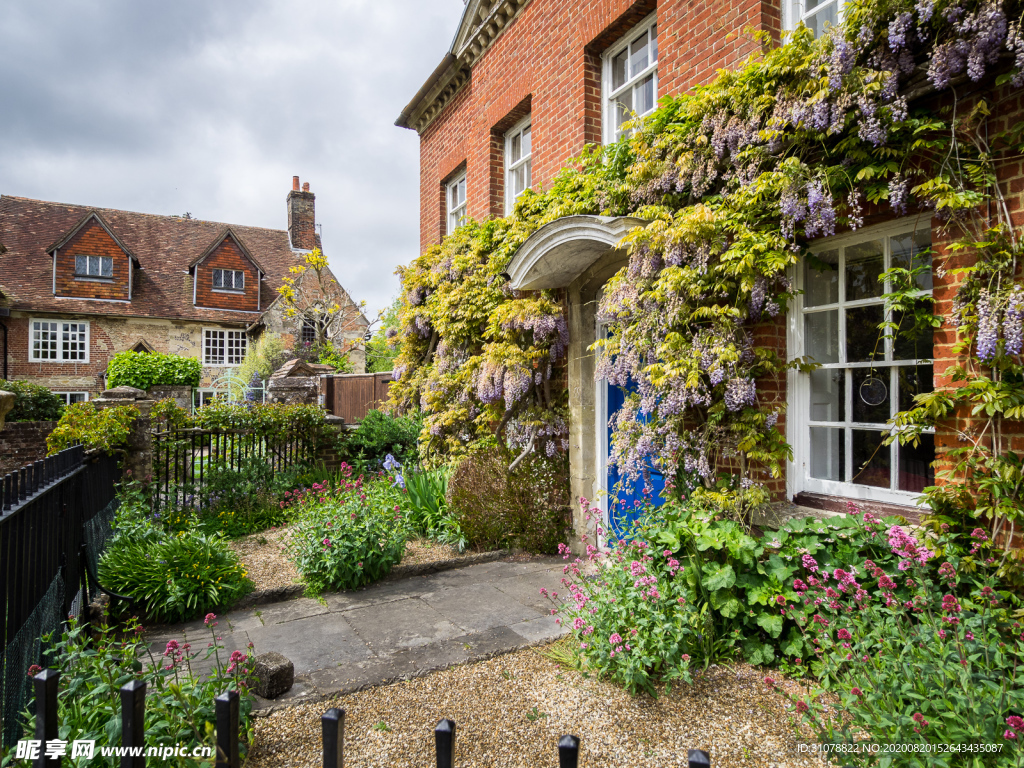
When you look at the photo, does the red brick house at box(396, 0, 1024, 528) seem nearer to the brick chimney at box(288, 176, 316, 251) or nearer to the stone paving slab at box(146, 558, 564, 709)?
the stone paving slab at box(146, 558, 564, 709)

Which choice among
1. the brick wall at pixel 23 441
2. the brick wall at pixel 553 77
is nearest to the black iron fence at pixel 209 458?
the brick wall at pixel 23 441

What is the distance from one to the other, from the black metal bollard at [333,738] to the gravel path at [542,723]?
4.91 feet

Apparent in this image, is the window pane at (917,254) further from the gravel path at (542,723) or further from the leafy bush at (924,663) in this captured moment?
the gravel path at (542,723)

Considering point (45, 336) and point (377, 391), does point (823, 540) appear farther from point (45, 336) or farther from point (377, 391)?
point (45, 336)

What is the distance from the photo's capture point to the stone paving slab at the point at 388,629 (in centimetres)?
364

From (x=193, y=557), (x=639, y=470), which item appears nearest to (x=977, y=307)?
(x=639, y=470)

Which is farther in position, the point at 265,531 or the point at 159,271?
the point at 159,271

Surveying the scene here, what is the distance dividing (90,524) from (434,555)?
10.0 feet

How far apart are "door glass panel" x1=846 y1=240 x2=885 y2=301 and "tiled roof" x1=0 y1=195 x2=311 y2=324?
2537cm

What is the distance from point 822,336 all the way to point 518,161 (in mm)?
5430

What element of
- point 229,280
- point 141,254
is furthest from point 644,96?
point 141,254

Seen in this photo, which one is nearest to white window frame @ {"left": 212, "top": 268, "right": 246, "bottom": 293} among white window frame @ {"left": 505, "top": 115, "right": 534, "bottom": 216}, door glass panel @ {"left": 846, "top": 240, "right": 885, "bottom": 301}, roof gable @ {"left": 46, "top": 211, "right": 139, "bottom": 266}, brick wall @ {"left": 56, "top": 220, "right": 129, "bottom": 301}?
roof gable @ {"left": 46, "top": 211, "right": 139, "bottom": 266}

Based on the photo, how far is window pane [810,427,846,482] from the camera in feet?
13.0

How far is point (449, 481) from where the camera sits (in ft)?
22.2
